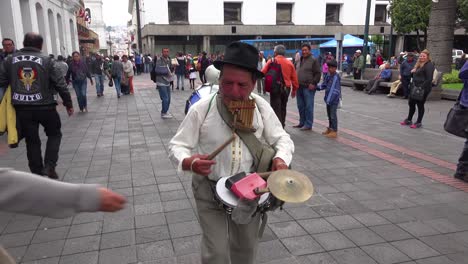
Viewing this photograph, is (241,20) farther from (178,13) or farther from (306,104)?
(306,104)

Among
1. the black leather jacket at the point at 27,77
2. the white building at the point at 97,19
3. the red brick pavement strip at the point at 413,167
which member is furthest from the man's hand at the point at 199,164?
the white building at the point at 97,19

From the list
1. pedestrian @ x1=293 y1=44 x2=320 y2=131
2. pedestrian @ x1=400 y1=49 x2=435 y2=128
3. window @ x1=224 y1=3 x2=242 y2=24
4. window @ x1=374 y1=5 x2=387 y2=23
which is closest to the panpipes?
pedestrian @ x1=293 y1=44 x2=320 y2=131

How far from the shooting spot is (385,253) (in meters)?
3.39

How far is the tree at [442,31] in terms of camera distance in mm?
14789

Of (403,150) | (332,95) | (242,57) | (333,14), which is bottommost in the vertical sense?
(403,150)

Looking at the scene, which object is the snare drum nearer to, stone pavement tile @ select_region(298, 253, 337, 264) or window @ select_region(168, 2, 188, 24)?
stone pavement tile @ select_region(298, 253, 337, 264)

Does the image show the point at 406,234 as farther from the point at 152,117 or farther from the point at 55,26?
the point at 55,26

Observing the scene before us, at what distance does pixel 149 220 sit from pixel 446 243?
288cm

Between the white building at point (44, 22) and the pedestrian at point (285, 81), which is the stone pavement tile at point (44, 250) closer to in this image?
the pedestrian at point (285, 81)

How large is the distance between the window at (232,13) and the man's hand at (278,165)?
41.2 metres

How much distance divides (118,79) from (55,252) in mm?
12834

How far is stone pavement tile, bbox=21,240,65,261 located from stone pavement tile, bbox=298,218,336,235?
231cm

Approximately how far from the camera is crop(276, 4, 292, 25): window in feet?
142

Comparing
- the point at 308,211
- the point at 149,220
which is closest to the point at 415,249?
the point at 308,211
